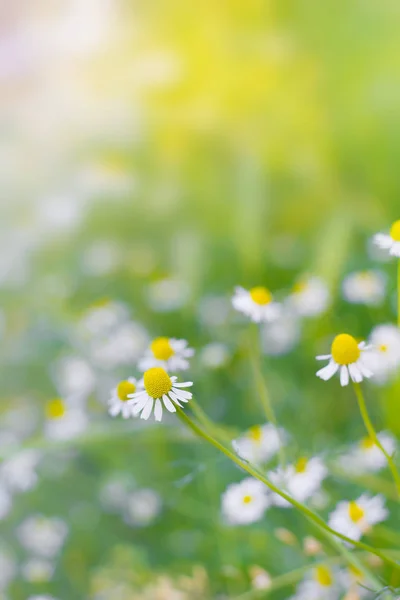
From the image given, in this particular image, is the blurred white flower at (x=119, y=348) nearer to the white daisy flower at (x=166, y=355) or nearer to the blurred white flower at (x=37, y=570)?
the blurred white flower at (x=37, y=570)

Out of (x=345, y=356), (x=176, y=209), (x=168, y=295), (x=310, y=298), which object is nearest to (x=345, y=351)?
(x=345, y=356)

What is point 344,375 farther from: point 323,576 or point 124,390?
point 323,576

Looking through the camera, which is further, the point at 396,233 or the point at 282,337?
the point at 282,337

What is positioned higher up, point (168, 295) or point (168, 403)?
point (168, 295)

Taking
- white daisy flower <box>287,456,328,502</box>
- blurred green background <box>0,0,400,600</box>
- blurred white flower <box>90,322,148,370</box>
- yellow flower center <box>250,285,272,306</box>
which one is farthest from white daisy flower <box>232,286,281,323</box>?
blurred white flower <box>90,322,148,370</box>

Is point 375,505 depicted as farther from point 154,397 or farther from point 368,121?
point 368,121

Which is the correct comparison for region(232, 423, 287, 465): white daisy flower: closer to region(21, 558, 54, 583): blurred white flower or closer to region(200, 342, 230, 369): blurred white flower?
region(200, 342, 230, 369): blurred white flower

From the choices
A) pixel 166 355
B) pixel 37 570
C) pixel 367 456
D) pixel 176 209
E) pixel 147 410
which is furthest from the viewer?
pixel 176 209

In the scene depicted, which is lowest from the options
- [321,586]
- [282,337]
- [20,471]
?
[321,586]
